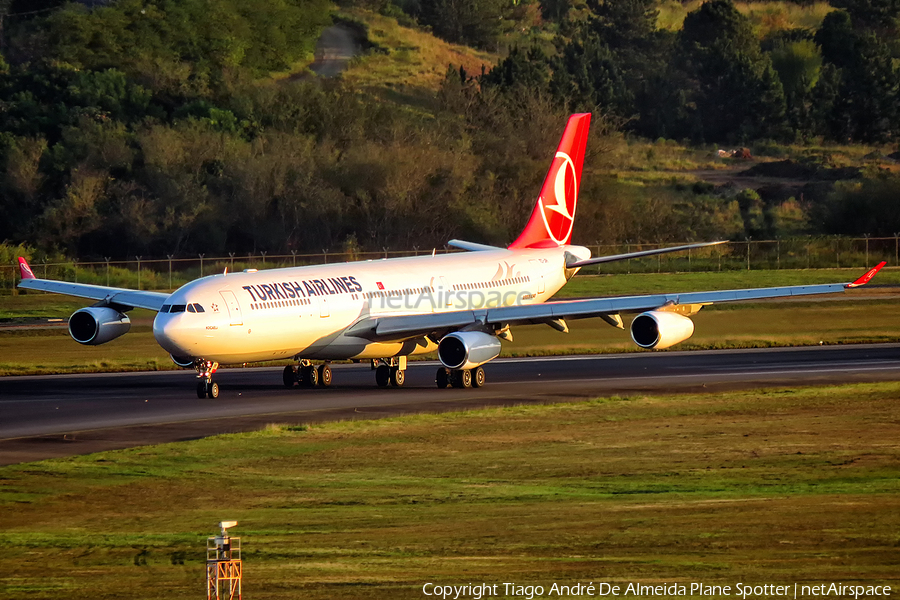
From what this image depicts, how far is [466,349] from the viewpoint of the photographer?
136ft

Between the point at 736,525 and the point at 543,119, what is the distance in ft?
307

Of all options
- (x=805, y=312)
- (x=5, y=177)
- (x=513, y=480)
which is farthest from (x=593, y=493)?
(x=5, y=177)

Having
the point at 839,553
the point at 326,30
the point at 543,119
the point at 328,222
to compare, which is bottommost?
the point at 839,553

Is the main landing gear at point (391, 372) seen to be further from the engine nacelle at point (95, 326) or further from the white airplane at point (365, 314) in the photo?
the engine nacelle at point (95, 326)

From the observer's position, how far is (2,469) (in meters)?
28.8

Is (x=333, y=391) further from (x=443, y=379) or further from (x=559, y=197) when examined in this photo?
(x=559, y=197)

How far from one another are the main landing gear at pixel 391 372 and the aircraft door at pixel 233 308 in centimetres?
686

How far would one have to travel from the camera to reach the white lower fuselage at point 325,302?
38.8m

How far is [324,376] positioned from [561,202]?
1454 cm

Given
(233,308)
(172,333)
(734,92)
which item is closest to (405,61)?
(734,92)

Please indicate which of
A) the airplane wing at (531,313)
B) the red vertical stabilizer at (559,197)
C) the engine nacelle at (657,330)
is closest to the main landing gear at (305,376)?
the airplane wing at (531,313)

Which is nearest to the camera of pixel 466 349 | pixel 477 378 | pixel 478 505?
pixel 478 505

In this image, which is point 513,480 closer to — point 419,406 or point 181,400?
point 419,406

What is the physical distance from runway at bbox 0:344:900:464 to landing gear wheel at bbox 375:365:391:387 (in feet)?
1.05
